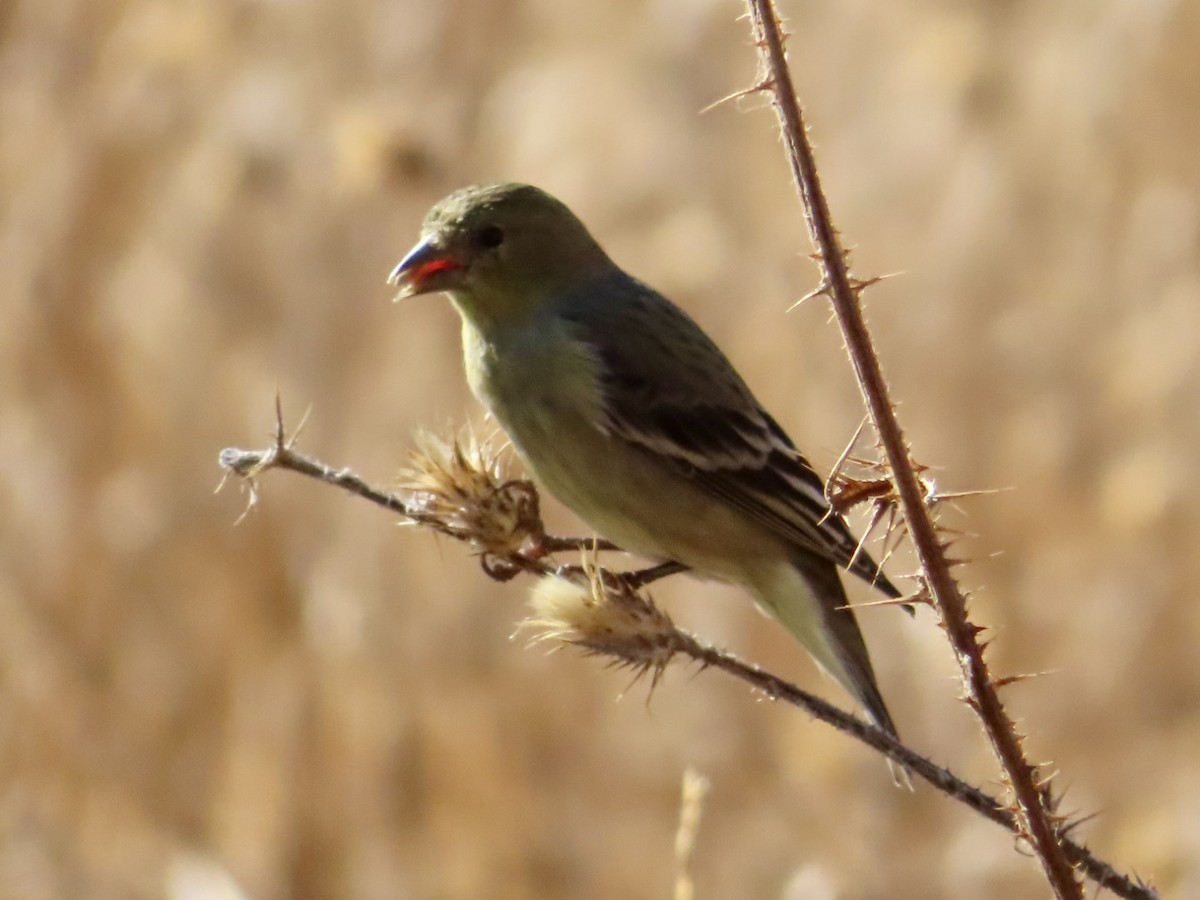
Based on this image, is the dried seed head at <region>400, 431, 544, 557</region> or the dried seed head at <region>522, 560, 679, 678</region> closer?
the dried seed head at <region>522, 560, 679, 678</region>

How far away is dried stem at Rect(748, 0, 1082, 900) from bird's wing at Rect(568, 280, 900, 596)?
5.68ft

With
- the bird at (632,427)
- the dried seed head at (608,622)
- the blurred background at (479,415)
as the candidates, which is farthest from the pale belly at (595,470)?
the blurred background at (479,415)

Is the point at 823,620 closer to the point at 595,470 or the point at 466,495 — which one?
the point at 595,470

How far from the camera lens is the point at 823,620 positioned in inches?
134

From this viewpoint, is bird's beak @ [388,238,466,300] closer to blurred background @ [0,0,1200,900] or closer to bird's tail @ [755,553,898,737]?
bird's tail @ [755,553,898,737]

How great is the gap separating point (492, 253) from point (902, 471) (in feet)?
7.01

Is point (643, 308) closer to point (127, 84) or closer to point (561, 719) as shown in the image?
point (561, 719)

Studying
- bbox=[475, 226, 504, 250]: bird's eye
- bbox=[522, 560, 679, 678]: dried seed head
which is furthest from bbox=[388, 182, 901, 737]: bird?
bbox=[522, 560, 679, 678]: dried seed head

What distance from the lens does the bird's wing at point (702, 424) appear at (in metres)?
3.31

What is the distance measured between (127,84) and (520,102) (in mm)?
1657

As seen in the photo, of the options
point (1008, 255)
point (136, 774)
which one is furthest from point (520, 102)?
point (136, 774)

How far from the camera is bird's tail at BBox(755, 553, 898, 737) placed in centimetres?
334

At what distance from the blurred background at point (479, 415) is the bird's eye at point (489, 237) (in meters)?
1.43

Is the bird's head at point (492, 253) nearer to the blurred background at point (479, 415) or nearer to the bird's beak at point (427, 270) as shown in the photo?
the bird's beak at point (427, 270)
